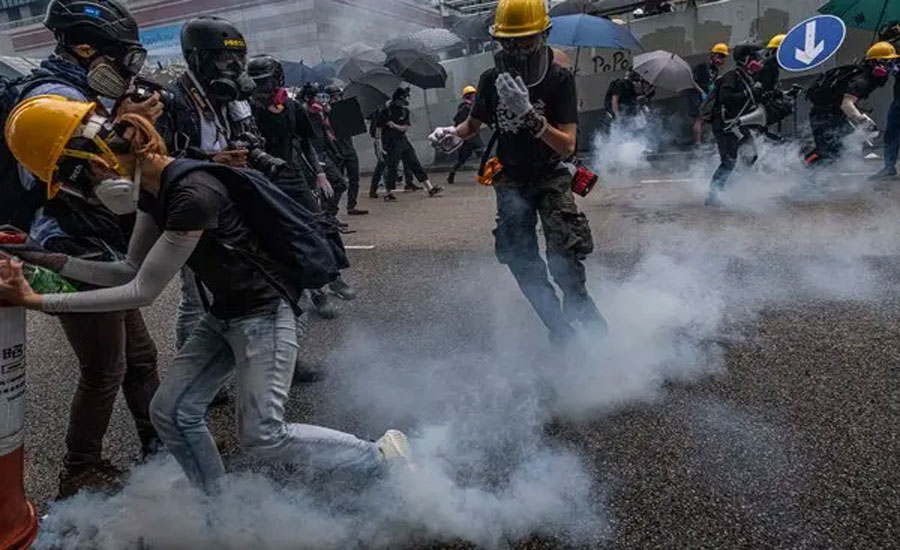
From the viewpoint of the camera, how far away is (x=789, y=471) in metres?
2.23

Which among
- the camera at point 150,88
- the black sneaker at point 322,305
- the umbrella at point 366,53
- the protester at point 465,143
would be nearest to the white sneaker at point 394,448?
the camera at point 150,88

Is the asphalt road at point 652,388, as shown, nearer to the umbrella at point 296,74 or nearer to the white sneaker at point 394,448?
the white sneaker at point 394,448

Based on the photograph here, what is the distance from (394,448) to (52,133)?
1.36m

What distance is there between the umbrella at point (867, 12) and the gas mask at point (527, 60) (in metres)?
7.34

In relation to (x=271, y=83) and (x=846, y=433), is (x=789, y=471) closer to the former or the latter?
(x=846, y=433)

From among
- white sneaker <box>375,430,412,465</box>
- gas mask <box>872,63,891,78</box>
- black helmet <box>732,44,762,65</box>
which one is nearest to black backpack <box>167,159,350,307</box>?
white sneaker <box>375,430,412,465</box>

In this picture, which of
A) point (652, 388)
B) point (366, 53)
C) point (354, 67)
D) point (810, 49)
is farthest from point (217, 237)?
Result: point (366, 53)

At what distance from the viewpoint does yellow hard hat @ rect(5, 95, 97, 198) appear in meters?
1.61

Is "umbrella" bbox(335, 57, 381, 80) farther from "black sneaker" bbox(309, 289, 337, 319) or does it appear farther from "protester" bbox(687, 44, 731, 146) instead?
"black sneaker" bbox(309, 289, 337, 319)

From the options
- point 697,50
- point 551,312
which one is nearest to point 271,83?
point 551,312

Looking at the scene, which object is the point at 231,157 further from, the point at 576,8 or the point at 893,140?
the point at 576,8

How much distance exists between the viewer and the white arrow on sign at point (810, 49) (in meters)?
6.31

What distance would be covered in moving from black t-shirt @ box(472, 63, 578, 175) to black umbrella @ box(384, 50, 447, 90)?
7.69 m

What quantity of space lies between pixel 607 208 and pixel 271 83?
429cm
